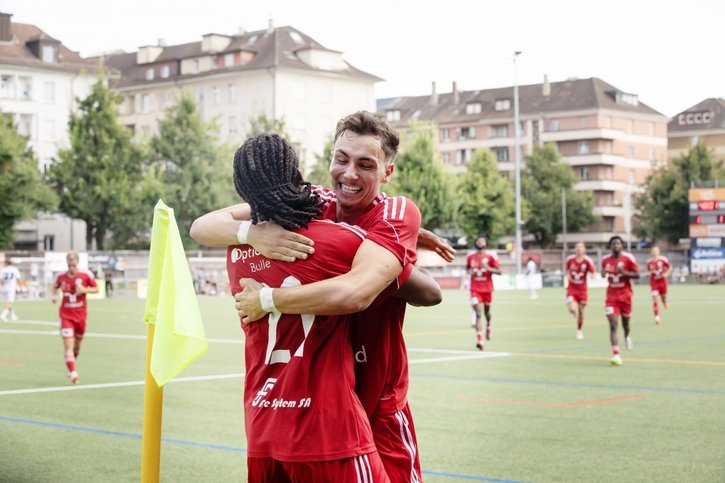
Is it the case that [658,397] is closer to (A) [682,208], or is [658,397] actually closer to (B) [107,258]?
(B) [107,258]

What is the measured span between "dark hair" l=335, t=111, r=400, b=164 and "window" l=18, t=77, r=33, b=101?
243 feet

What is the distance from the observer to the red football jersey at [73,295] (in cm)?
1809

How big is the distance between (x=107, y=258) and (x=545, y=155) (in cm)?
5420

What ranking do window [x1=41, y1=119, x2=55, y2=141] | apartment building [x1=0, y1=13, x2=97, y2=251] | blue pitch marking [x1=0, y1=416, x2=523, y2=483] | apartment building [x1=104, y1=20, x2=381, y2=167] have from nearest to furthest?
blue pitch marking [x1=0, y1=416, x2=523, y2=483] → apartment building [x1=0, y1=13, x2=97, y2=251] → window [x1=41, y1=119, x2=55, y2=141] → apartment building [x1=104, y1=20, x2=381, y2=167]

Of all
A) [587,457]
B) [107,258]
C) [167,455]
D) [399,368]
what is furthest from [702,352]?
[107,258]

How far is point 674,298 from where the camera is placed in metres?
50.3

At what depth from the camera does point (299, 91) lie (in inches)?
3548

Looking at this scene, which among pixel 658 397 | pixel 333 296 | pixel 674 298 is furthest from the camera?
pixel 674 298

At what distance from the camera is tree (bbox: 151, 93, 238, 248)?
72500 mm

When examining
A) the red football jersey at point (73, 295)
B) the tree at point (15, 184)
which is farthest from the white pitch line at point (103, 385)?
the tree at point (15, 184)

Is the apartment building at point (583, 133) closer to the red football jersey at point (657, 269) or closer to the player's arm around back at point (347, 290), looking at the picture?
the red football jersey at point (657, 269)

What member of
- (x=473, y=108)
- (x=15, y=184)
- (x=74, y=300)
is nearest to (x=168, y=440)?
(x=74, y=300)

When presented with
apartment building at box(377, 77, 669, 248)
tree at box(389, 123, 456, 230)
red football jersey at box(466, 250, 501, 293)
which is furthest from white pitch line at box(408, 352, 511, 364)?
apartment building at box(377, 77, 669, 248)

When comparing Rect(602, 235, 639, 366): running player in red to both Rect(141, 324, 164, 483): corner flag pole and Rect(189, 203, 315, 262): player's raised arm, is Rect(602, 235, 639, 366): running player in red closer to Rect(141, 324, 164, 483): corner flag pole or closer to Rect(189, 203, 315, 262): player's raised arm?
Rect(189, 203, 315, 262): player's raised arm
